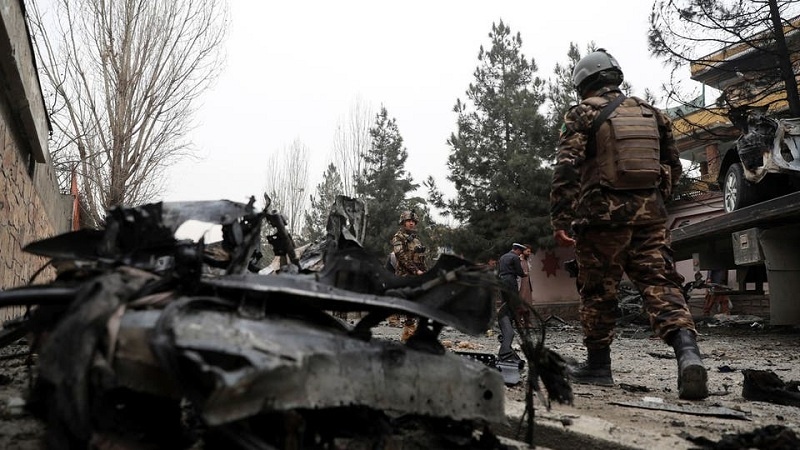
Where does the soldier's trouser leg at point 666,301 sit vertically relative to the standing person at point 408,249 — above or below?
below

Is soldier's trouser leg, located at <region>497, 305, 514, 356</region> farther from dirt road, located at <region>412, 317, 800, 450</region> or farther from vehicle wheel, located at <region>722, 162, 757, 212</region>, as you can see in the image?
vehicle wheel, located at <region>722, 162, 757, 212</region>

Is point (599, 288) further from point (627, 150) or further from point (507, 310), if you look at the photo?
point (507, 310)

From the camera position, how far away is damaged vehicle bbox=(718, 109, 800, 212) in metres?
6.93

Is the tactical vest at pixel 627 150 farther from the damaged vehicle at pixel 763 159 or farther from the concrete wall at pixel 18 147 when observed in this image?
the damaged vehicle at pixel 763 159

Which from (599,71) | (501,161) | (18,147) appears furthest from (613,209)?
(501,161)

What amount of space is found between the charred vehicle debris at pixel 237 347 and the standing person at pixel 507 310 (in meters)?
0.32

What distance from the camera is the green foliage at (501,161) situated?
799 inches

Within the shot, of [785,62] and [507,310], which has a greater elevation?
[785,62]

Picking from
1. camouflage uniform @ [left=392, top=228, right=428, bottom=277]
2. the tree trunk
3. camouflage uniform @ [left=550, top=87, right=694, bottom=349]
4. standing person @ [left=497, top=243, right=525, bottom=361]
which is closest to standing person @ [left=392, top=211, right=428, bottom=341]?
camouflage uniform @ [left=392, top=228, right=428, bottom=277]

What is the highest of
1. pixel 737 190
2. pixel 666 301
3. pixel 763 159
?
pixel 763 159

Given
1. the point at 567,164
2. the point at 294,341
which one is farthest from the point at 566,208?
the point at 294,341

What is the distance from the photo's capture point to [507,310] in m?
4.63

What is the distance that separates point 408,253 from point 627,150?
17.4 ft

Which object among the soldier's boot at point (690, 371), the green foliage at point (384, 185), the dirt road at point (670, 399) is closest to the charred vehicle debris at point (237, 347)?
the dirt road at point (670, 399)
